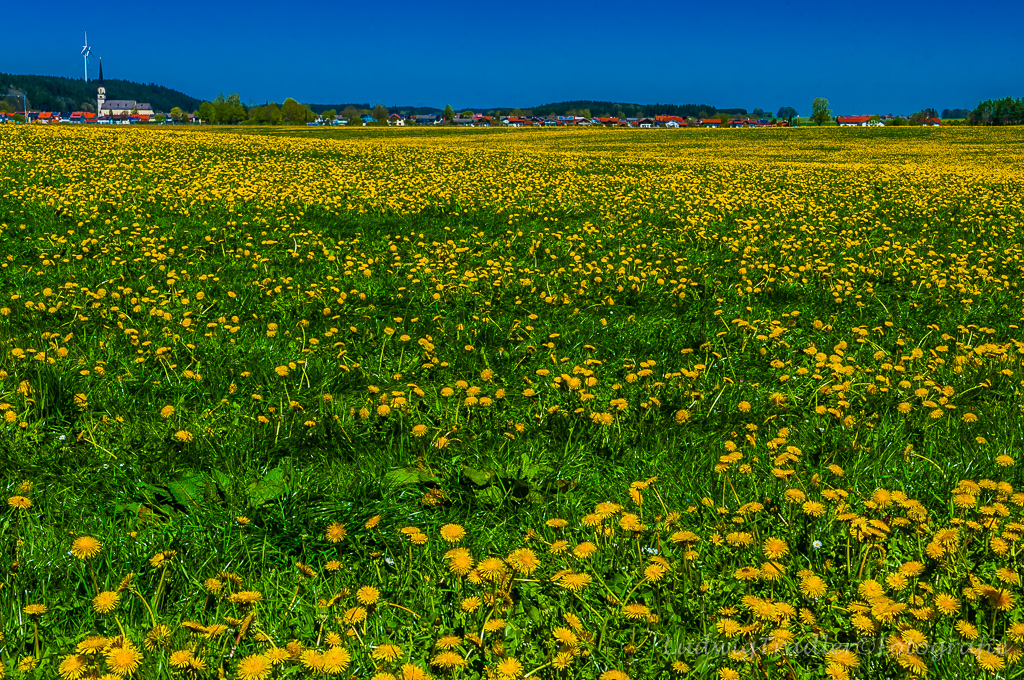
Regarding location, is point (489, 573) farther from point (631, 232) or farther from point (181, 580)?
point (631, 232)

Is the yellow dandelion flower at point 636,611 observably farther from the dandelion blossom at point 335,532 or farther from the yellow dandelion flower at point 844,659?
the dandelion blossom at point 335,532

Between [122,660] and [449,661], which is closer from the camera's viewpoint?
[122,660]

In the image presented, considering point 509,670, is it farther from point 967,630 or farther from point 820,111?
point 820,111

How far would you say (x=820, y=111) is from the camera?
141 metres

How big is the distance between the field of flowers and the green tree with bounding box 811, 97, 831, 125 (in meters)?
153

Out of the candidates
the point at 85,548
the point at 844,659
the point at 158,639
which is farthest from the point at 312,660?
the point at 844,659

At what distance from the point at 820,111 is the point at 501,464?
160 meters

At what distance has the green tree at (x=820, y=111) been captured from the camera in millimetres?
141212

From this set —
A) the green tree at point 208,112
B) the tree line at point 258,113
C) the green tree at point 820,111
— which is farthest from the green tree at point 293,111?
the green tree at point 820,111

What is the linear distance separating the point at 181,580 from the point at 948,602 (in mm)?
2641

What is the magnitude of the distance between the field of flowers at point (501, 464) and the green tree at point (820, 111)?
152666 millimetres

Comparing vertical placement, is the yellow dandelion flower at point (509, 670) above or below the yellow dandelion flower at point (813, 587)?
below

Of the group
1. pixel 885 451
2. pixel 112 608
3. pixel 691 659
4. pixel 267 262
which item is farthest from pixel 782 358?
pixel 267 262

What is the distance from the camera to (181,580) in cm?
246
